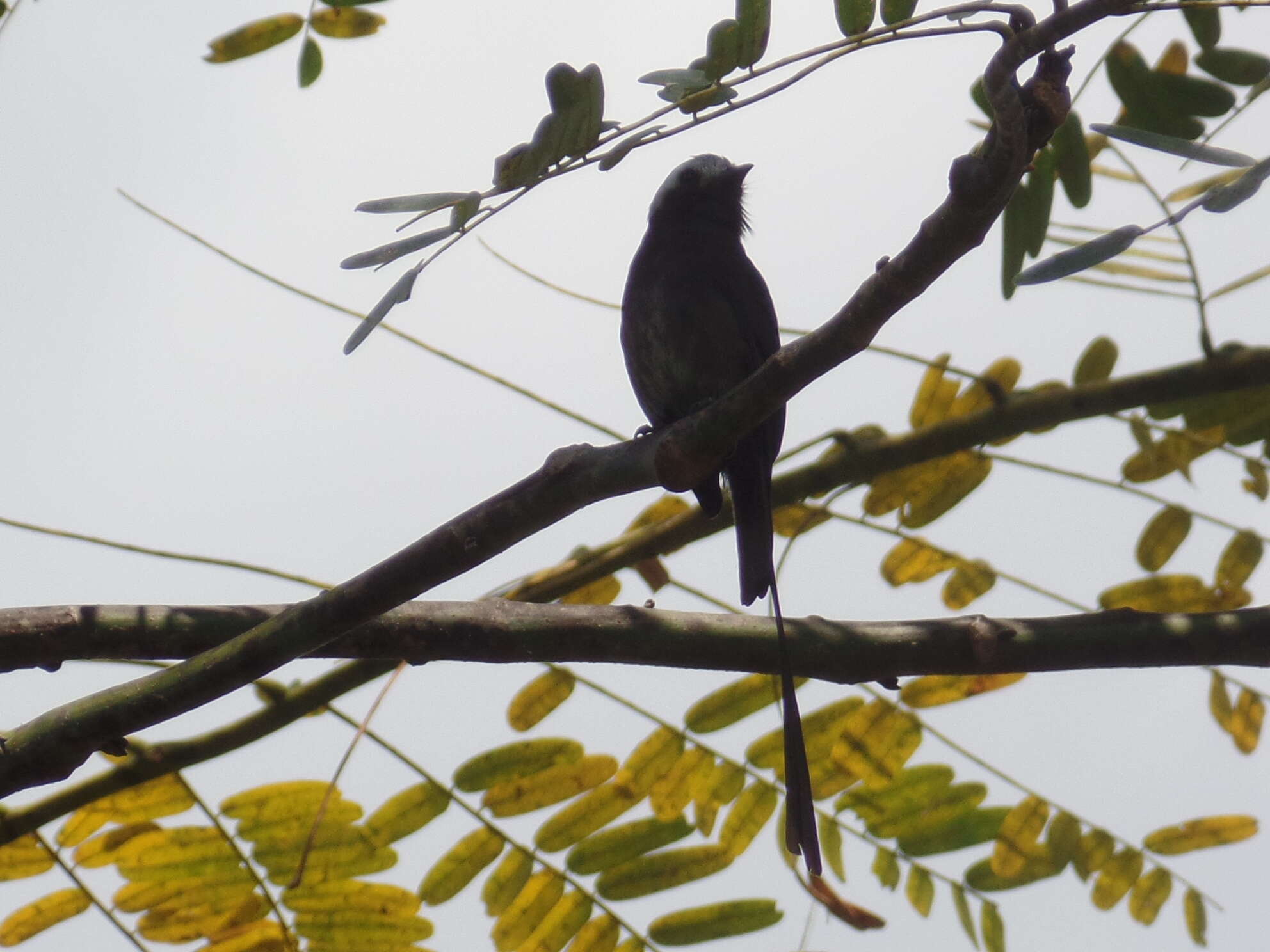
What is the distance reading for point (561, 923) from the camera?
2.91 meters

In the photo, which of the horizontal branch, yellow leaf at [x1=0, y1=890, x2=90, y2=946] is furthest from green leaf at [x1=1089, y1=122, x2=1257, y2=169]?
yellow leaf at [x1=0, y1=890, x2=90, y2=946]

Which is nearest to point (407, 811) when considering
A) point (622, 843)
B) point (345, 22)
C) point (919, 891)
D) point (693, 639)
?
point (622, 843)

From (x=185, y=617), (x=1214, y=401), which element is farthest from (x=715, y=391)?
(x=185, y=617)

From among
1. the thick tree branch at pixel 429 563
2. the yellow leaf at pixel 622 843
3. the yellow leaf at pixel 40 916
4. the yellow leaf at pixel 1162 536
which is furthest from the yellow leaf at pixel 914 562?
the yellow leaf at pixel 40 916

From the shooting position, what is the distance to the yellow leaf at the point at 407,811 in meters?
2.88

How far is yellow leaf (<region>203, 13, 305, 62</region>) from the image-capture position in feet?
9.35

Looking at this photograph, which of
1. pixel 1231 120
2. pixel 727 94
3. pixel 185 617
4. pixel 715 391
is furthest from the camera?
pixel 715 391

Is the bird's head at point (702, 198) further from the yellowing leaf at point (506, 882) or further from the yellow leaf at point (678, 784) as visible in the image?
the yellowing leaf at point (506, 882)

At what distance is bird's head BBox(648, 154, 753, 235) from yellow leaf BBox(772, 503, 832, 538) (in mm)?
1259

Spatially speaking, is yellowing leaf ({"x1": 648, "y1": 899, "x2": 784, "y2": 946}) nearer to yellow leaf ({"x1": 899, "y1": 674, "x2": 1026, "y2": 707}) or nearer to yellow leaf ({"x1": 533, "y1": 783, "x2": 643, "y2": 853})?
yellow leaf ({"x1": 533, "y1": 783, "x2": 643, "y2": 853})

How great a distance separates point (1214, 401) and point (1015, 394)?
20.8 inches

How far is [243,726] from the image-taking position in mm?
2875

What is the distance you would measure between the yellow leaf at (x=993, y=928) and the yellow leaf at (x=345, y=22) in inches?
97.1

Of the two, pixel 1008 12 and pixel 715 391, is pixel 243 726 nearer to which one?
pixel 715 391
